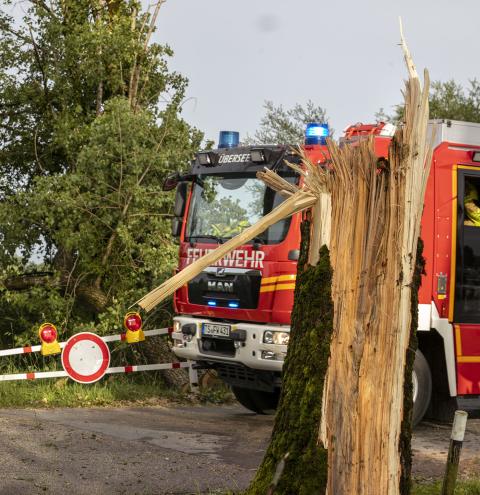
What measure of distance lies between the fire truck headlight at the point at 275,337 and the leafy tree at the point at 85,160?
12.4ft

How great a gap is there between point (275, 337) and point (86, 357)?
11.5 ft

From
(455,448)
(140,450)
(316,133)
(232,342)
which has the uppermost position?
(316,133)

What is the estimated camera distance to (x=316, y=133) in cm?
991

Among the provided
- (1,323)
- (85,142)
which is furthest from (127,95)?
(1,323)

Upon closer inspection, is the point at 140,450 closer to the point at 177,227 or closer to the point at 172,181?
the point at 177,227

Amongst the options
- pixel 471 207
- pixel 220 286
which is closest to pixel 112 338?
pixel 220 286

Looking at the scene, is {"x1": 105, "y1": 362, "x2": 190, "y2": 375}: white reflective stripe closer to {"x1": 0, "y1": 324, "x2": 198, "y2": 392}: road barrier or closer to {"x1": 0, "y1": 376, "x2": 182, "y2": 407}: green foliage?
{"x1": 0, "y1": 324, "x2": 198, "y2": 392}: road barrier

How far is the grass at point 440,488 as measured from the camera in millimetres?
6457

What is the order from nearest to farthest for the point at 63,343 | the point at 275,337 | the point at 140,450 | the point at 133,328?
the point at 140,450
the point at 275,337
the point at 63,343
the point at 133,328

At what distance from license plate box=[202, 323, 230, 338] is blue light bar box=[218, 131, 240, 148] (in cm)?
200

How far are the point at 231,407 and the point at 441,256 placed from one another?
12.9ft

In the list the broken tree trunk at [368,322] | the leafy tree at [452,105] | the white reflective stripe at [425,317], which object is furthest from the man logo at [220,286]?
the leafy tree at [452,105]

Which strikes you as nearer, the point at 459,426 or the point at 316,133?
the point at 459,426

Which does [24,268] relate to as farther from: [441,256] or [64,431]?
[441,256]
